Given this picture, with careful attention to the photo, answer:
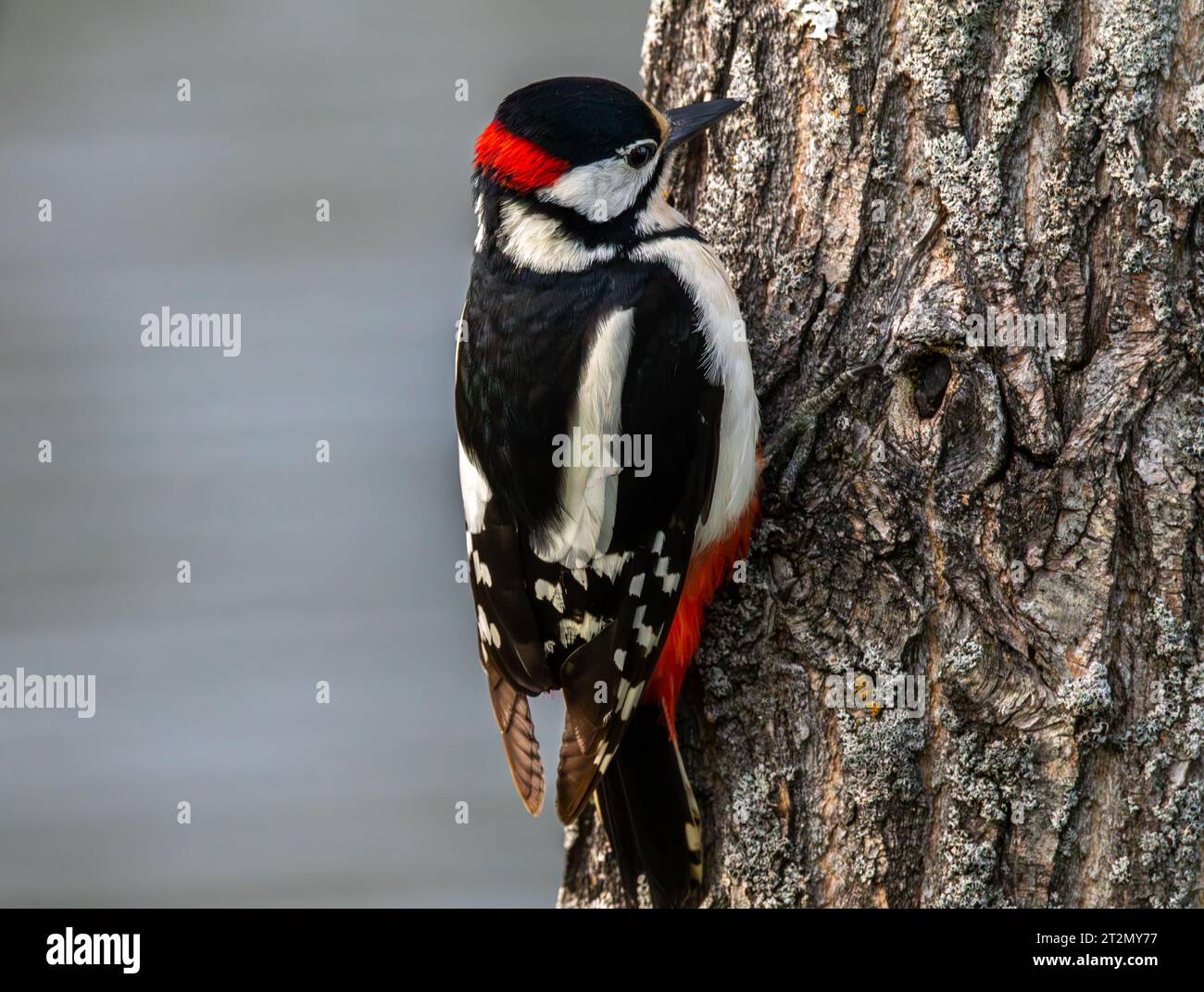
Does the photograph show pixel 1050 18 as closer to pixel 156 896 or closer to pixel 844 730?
pixel 844 730

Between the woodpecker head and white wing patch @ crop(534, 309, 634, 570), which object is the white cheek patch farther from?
white wing patch @ crop(534, 309, 634, 570)

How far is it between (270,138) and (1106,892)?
3238mm

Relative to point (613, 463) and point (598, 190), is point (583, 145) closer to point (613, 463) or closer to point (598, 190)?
point (598, 190)

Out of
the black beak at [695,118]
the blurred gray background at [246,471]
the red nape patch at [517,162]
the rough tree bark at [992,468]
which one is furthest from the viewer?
the blurred gray background at [246,471]

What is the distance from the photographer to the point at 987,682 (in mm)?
2271

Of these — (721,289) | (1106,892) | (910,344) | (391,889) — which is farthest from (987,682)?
(391,889)

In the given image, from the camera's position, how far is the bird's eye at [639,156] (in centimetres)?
263

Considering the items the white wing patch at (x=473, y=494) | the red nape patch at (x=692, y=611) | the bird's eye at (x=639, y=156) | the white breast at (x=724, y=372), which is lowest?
the red nape patch at (x=692, y=611)

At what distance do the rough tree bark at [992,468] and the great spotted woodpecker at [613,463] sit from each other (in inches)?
8.0

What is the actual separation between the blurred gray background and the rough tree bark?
54.3 inches

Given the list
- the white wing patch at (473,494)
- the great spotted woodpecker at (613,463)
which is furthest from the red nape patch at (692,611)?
the white wing patch at (473,494)

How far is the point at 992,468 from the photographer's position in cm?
225

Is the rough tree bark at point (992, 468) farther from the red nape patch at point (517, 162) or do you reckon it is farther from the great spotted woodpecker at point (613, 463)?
the red nape patch at point (517, 162)

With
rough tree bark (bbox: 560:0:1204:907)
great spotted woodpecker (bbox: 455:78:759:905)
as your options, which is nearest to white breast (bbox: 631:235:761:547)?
great spotted woodpecker (bbox: 455:78:759:905)
